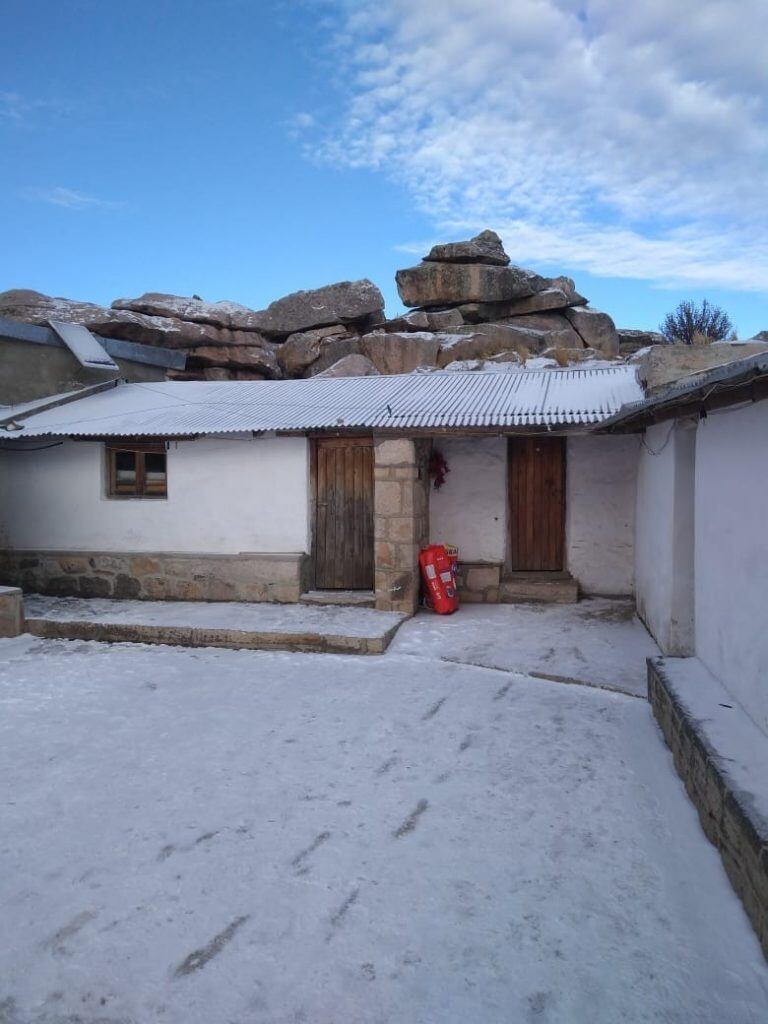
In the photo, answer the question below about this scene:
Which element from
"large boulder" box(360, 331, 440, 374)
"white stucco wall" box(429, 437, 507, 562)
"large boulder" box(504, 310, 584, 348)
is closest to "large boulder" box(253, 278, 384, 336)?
"large boulder" box(360, 331, 440, 374)

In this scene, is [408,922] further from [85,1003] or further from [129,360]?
[129,360]

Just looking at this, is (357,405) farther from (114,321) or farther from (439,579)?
(114,321)

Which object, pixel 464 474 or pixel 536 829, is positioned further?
pixel 464 474

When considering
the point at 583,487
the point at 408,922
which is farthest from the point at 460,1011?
the point at 583,487

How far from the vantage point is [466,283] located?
23.5 m

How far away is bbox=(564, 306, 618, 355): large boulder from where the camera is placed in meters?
23.2

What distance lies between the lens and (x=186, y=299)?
68.6ft

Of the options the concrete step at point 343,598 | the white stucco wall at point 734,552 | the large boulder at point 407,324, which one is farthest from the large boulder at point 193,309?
the white stucco wall at point 734,552

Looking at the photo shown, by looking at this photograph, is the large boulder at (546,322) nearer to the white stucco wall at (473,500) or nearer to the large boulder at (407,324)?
the large boulder at (407,324)

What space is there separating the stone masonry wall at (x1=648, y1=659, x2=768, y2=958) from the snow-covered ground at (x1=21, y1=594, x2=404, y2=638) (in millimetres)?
3798

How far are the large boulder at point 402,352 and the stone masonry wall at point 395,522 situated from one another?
10571 mm

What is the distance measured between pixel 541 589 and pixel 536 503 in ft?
4.15

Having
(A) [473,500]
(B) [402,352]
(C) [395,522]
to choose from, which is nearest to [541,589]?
(A) [473,500]

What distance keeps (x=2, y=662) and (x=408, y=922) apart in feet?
19.5
